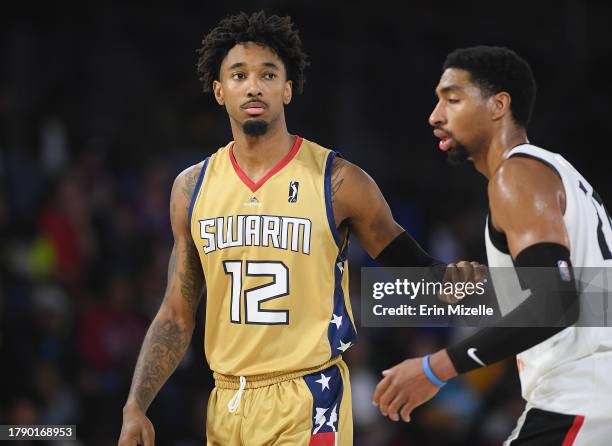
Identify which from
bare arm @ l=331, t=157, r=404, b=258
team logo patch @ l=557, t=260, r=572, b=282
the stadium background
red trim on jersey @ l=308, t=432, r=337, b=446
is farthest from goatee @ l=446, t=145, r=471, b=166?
the stadium background

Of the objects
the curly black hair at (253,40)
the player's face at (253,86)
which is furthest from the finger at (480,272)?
the curly black hair at (253,40)

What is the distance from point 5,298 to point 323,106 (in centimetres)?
455

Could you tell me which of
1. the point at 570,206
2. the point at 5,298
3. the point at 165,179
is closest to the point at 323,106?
the point at 165,179

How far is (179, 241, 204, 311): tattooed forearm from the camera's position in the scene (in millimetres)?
4457

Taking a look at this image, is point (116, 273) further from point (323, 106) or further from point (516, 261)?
point (516, 261)

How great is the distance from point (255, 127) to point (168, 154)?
4868 mm

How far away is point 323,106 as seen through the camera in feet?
35.1

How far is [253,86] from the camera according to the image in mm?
4293

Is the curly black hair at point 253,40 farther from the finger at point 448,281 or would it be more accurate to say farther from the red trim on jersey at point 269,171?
the finger at point 448,281

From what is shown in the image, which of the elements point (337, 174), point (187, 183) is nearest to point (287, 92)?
point (337, 174)

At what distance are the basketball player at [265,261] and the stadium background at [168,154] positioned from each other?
9.47 ft

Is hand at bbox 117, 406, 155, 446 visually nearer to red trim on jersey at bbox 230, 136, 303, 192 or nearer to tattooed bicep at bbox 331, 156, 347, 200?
red trim on jersey at bbox 230, 136, 303, 192

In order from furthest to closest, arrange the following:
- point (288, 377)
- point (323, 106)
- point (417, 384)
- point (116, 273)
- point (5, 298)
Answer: point (323, 106), point (116, 273), point (5, 298), point (288, 377), point (417, 384)

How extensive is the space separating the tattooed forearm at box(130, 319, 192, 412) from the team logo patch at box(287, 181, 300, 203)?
31.0 inches
